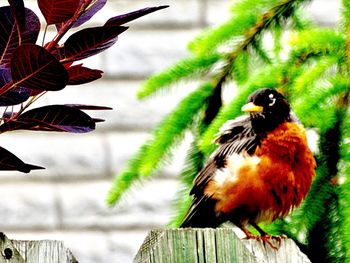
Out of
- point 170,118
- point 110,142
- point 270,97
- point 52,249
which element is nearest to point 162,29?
point 110,142

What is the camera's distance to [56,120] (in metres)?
1.00

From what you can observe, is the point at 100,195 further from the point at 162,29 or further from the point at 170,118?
the point at 170,118

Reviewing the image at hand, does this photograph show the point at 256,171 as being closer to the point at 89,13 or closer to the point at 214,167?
the point at 214,167

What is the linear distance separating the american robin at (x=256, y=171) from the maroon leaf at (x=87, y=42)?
79cm

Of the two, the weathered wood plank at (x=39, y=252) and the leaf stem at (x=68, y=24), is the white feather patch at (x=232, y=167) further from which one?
the leaf stem at (x=68, y=24)

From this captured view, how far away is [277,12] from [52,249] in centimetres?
99

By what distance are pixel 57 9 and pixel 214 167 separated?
0.86 metres

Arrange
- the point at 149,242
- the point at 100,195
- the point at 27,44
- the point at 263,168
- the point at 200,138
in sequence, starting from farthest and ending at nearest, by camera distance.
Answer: the point at 100,195 < the point at 200,138 < the point at 263,168 < the point at 149,242 < the point at 27,44

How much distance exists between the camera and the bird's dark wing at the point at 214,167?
5.84 ft

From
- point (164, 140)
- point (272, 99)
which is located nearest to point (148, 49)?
point (164, 140)

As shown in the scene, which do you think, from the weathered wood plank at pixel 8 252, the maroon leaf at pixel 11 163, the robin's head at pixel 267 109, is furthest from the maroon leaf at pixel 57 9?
the robin's head at pixel 267 109

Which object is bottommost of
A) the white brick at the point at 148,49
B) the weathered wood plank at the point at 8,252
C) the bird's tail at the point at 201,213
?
the weathered wood plank at the point at 8,252

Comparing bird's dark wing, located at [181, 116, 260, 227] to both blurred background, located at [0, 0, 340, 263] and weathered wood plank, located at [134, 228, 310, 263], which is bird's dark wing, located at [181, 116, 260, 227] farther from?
blurred background, located at [0, 0, 340, 263]

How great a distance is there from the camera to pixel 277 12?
1.98m
